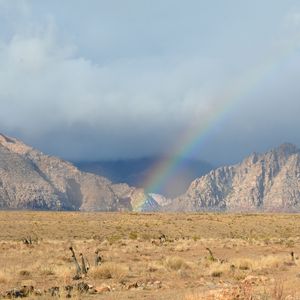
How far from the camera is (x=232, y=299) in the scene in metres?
16.8

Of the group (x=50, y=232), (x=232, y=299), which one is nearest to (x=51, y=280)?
(x=232, y=299)

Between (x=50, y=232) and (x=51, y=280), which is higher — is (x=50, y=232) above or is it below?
above

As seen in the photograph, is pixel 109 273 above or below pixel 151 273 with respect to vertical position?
above

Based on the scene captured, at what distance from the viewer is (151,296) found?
71.2ft

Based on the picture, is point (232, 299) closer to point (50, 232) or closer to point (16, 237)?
point (16, 237)

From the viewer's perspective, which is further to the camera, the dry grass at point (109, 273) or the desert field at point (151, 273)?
the dry grass at point (109, 273)

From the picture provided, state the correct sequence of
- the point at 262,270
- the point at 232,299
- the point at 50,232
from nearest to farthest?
the point at 232,299 → the point at 262,270 → the point at 50,232

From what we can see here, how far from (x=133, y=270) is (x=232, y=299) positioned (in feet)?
50.4

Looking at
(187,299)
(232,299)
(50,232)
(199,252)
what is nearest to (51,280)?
(187,299)

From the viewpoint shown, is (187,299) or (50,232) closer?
(187,299)

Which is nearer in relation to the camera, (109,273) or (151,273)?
(109,273)

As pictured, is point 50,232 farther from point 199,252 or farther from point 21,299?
point 21,299

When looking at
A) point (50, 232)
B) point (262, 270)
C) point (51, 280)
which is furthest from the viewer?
point (50, 232)

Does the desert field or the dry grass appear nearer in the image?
the desert field
